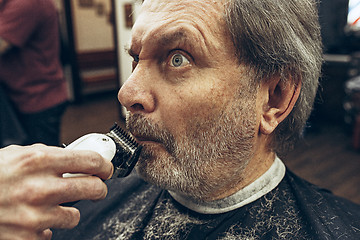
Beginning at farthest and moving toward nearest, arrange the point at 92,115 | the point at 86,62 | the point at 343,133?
the point at 86,62 < the point at 92,115 < the point at 343,133

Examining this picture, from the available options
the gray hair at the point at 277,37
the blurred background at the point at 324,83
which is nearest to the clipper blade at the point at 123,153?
the gray hair at the point at 277,37

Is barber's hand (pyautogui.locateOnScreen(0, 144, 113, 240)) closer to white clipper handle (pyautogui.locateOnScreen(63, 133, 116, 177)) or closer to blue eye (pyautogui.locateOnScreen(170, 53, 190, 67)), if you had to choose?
white clipper handle (pyautogui.locateOnScreen(63, 133, 116, 177))

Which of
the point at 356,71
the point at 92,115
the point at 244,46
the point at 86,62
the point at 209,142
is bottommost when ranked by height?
the point at 92,115

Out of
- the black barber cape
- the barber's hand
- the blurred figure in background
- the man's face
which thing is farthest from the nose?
the blurred figure in background

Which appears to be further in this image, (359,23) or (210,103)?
(359,23)

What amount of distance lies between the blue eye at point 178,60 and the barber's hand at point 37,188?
1.34 ft

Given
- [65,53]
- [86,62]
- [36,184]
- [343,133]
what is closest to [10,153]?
[36,184]

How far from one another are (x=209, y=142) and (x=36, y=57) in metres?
1.71

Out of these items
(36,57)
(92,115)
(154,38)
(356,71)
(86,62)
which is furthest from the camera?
(86,62)

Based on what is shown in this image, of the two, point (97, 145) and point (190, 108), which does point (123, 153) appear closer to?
point (97, 145)

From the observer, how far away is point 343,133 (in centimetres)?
493

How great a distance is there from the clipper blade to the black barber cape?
1.12 feet

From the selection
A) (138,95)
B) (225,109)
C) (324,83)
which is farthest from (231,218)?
(324,83)

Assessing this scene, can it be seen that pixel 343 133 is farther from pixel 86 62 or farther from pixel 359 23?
pixel 86 62
